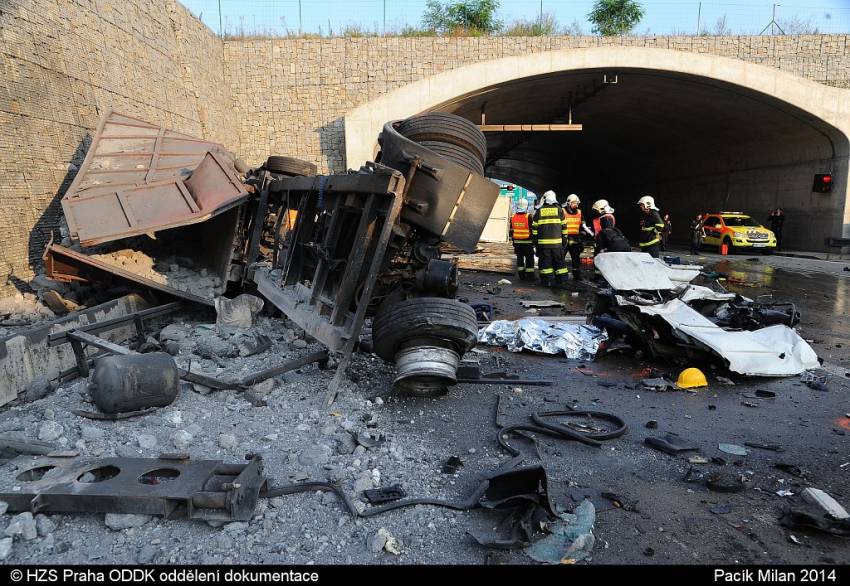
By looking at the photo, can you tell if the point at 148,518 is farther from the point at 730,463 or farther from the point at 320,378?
the point at 730,463

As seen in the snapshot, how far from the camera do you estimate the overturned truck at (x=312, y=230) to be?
12.7 feet

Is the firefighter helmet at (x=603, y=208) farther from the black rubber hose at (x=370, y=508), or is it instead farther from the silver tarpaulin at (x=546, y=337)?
the black rubber hose at (x=370, y=508)

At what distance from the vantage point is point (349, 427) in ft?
11.4

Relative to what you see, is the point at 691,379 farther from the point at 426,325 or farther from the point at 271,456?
the point at 271,456

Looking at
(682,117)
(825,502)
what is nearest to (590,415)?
(825,502)

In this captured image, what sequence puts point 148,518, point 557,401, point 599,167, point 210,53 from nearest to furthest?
point 148,518, point 557,401, point 210,53, point 599,167

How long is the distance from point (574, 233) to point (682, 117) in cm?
1227

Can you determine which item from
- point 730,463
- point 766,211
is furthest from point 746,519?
point 766,211

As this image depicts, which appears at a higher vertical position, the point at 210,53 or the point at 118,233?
the point at 210,53

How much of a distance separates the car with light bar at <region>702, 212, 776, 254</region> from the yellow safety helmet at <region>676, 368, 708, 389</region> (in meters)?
15.5

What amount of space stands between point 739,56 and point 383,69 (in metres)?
11.0

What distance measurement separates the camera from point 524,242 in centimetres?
1069

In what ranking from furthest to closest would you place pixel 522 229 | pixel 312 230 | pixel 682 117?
pixel 682 117
pixel 522 229
pixel 312 230

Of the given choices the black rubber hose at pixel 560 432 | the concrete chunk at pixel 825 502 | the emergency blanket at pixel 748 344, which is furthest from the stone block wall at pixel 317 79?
the concrete chunk at pixel 825 502
